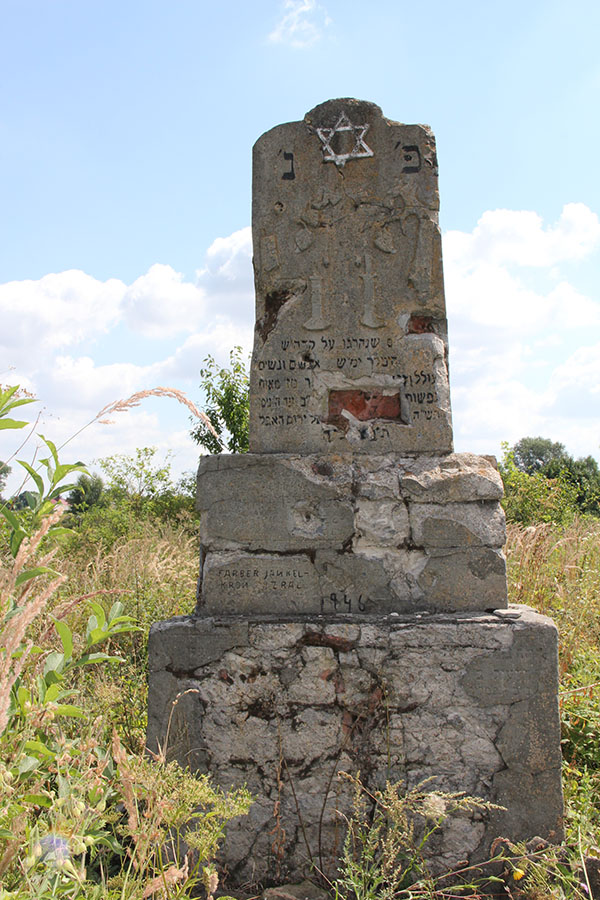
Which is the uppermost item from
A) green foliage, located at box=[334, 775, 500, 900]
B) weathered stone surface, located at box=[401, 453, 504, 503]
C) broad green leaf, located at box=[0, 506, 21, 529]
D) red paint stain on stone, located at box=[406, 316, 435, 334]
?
red paint stain on stone, located at box=[406, 316, 435, 334]

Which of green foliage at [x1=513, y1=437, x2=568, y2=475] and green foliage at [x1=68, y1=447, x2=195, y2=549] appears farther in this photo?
green foliage at [x1=513, y1=437, x2=568, y2=475]

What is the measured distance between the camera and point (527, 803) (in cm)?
263

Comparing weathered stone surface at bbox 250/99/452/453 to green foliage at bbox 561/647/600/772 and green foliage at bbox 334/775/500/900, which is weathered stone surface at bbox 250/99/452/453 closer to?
green foliage at bbox 334/775/500/900

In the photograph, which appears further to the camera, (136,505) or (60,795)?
(136,505)

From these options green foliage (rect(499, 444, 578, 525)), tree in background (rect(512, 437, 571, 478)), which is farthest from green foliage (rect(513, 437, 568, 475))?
green foliage (rect(499, 444, 578, 525))

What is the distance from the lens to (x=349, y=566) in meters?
2.87

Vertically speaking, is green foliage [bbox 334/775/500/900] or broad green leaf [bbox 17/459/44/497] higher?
broad green leaf [bbox 17/459/44/497]

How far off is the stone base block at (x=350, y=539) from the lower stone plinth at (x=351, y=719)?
0.39 feet

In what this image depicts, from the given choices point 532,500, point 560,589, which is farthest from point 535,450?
point 560,589

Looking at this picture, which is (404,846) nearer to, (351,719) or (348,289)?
(351,719)

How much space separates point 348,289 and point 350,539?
3.53 feet

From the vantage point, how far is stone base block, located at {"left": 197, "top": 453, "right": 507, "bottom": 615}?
2.86 metres

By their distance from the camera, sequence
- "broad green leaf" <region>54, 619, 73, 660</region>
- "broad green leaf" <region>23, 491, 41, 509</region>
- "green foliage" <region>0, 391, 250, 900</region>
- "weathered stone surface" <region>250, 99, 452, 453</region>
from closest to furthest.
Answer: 1. "green foliage" <region>0, 391, 250, 900</region>
2. "broad green leaf" <region>54, 619, 73, 660</region>
3. "broad green leaf" <region>23, 491, 41, 509</region>
4. "weathered stone surface" <region>250, 99, 452, 453</region>

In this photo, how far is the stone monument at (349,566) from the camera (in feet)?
8.75
